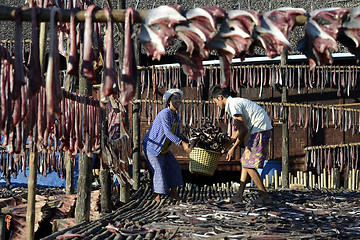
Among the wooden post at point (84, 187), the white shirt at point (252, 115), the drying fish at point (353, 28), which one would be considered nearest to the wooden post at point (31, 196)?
the wooden post at point (84, 187)

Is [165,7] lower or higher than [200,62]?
higher

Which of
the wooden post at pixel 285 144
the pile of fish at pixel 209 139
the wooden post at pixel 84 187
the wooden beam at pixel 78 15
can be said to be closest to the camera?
the wooden beam at pixel 78 15

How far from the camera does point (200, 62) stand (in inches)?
130

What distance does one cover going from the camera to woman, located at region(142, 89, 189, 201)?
7.46 m

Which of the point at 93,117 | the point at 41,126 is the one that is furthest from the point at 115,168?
the point at 41,126

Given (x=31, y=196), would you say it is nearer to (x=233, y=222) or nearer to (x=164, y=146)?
(x=233, y=222)

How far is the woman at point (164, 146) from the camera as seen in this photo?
7.46 m

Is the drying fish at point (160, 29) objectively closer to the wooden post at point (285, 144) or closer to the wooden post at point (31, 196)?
the wooden post at point (31, 196)

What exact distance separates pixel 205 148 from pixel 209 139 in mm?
144

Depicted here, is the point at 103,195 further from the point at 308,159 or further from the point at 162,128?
the point at 308,159

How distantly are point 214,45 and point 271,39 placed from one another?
370 mm

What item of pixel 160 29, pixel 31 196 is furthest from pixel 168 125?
pixel 160 29

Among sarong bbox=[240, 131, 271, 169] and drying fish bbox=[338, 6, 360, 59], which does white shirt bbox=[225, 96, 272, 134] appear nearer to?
sarong bbox=[240, 131, 271, 169]

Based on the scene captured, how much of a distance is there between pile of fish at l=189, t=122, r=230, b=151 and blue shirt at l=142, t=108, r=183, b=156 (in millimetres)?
350
